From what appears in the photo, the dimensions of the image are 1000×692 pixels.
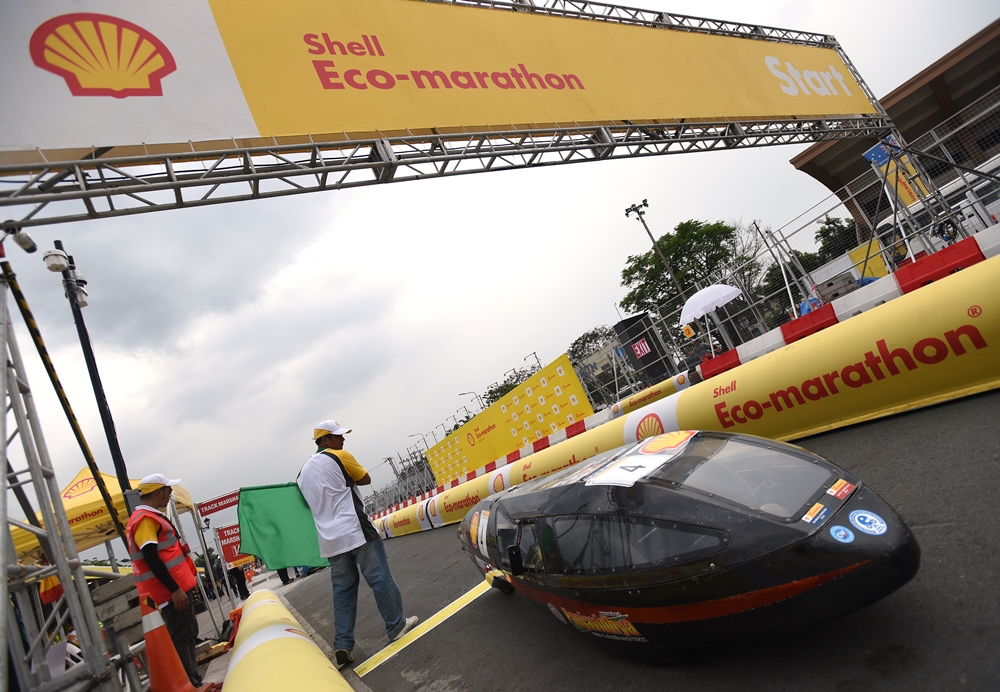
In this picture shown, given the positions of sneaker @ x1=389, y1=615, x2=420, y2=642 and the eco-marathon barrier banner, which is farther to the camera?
the eco-marathon barrier banner

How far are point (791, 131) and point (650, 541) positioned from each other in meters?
11.3

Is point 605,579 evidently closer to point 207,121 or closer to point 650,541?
point 650,541

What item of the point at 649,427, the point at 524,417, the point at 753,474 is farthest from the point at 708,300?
the point at 753,474

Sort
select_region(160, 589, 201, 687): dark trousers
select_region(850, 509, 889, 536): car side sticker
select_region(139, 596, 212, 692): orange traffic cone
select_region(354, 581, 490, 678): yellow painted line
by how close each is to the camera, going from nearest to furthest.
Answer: select_region(850, 509, 889, 536): car side sticker < select_region(139, 596, 212, 692): orange traffic cone < select_region(354, 581, 490, 678): yellow painted line < select_region(160, 589, 201, 687): dark trousers

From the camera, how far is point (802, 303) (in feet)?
35.8

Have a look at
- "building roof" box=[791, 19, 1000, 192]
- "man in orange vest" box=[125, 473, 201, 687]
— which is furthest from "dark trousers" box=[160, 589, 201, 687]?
"building roof" box=[791, 19, 1000, 192]

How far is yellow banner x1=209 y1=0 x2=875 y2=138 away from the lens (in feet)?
19.6

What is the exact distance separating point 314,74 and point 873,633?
283 inches

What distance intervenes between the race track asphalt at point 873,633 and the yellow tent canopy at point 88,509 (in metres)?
5.31

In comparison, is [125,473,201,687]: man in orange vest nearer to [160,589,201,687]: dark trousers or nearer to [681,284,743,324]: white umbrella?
[160,589,201,687]: dark trousers

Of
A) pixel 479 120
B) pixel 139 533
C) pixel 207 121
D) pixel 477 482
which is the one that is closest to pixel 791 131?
pixel 479 120

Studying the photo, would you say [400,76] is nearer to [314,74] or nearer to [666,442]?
[314,74]

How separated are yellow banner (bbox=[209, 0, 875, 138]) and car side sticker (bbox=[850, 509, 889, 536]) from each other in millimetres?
6194

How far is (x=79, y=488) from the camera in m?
8.66
